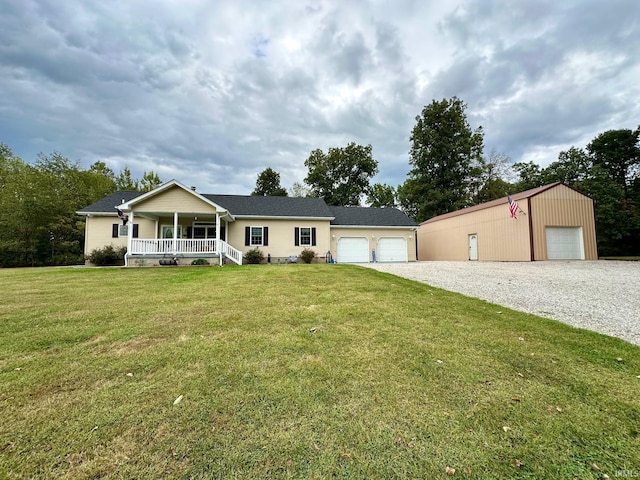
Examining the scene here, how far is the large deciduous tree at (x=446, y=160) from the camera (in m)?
31.1

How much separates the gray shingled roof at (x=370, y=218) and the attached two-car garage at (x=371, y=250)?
1.16 m

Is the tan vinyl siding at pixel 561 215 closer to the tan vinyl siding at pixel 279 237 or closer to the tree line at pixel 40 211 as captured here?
the tan vinyl siding at pixel 279 237

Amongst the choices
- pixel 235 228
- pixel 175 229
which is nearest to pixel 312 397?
pixel 175 229

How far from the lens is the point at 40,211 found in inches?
832

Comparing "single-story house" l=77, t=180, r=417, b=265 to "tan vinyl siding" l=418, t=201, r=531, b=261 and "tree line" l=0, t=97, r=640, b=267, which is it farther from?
"tree line" l=0, t=97, r=640, b=267

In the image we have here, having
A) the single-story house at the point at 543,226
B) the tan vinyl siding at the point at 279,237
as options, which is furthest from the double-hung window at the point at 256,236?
the single-story house at the point at 543,226

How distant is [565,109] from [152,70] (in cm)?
2891

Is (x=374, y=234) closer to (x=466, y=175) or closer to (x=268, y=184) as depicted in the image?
(x=466, y=175)

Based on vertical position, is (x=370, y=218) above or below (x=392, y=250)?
above

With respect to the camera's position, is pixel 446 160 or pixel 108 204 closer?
pixel 108 204

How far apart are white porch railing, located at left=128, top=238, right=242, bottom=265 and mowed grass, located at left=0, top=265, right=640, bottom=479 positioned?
10.7 m

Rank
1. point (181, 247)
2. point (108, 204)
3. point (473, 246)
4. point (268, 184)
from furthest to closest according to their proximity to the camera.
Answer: point (268, 184) < point (473, 246) < point (108, 204) < point (181, 247)

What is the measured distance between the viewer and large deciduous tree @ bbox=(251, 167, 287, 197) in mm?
36625

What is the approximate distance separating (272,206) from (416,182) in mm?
20819
